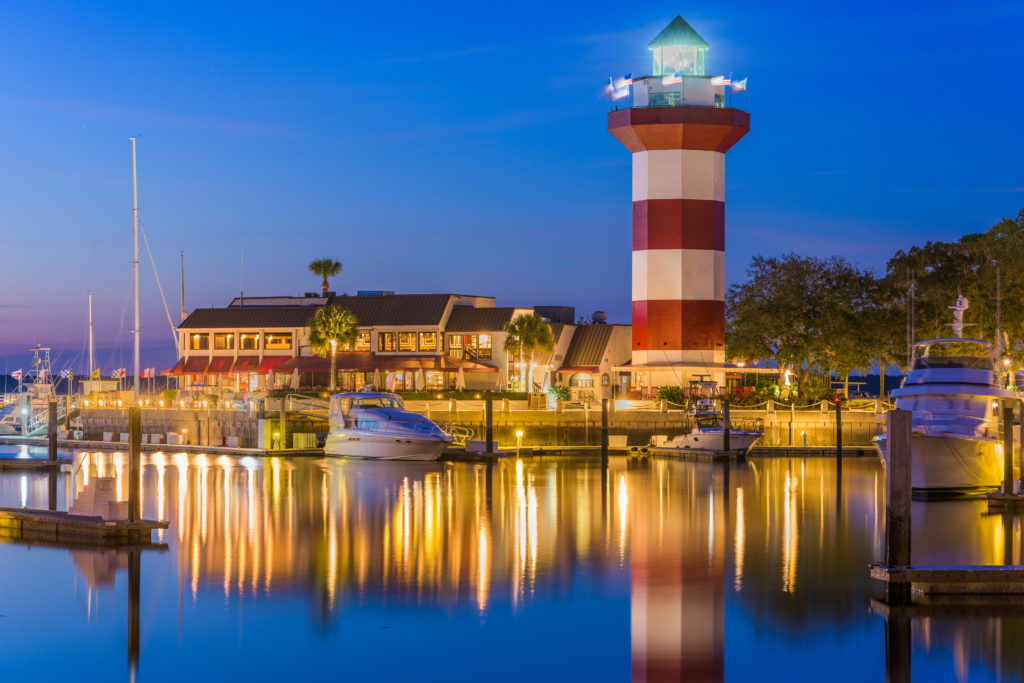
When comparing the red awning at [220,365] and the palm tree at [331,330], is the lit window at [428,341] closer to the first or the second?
the palm tree at [331,330]

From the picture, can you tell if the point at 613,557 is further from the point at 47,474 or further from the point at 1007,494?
the point at 47,474

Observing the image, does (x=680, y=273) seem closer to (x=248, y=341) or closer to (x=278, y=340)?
(x=278, y=340)

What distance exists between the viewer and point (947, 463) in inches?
1566

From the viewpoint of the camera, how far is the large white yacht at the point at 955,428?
129 ft

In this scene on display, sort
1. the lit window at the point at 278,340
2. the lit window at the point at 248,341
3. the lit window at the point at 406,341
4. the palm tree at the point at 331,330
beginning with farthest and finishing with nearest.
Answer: the lit window at the point at 248,341
the lit window at the point at 278,340
the lit window at the point at 406,341
the palm tree at the point at 331,330

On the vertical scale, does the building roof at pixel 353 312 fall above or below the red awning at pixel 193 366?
above

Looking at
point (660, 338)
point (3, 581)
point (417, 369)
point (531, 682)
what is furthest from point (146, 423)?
point (531, 682)

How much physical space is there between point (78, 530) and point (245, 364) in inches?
2040

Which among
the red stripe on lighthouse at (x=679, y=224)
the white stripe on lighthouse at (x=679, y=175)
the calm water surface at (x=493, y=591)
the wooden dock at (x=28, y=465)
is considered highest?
the white stripe on lighthouse at (x=679, y=175)

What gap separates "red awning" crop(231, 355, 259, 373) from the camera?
3088 inches

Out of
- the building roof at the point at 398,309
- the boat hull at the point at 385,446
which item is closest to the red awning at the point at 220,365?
the building roof at the point at 398,309

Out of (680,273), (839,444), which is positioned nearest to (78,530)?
(839,444)

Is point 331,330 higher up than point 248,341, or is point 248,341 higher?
point 331,330

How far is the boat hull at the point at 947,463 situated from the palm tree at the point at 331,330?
136 feet
